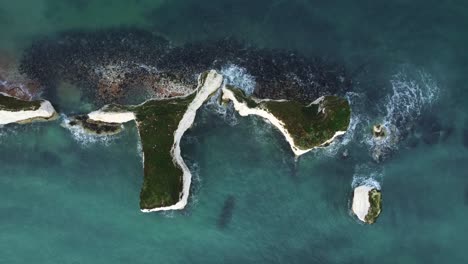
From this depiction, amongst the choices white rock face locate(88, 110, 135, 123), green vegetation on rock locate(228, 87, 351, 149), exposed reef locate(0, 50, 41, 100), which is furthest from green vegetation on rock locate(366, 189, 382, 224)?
exposed reef locate(0, 50, 41, 100)

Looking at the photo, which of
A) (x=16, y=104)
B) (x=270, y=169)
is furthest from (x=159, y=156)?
(x=16, y=104)

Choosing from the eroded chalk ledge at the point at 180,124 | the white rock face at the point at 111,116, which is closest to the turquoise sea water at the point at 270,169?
the white rock face at the point at 111,116

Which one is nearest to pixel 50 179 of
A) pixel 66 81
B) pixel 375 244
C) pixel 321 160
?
pixel 66 81

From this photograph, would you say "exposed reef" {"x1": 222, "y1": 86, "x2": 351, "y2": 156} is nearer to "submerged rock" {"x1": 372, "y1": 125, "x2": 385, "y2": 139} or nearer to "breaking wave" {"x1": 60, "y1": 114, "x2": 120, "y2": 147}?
"submerged rock" {"x1": 372, "y1": 125, "x2": 385, "y2": 139}

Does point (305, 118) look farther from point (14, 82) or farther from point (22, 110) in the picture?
point (14, 82)

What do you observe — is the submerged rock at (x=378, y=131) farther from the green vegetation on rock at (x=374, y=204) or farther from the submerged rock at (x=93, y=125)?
the submerged rock at (x=93, y=125)

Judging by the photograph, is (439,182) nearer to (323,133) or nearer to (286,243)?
(323,133)
